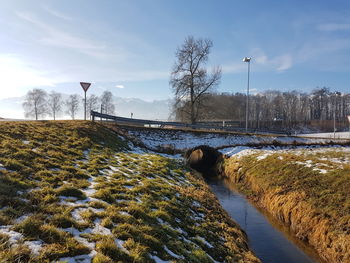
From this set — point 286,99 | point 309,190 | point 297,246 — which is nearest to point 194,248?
point 297,246

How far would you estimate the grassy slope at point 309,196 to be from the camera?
7691mm

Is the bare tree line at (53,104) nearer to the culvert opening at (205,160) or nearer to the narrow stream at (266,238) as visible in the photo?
the culvert opening at (205,160)

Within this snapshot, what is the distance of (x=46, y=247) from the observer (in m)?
3.73

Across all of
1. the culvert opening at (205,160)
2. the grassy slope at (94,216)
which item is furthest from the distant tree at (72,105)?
the grassy slope at (94,216)

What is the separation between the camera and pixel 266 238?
9188 millimetres

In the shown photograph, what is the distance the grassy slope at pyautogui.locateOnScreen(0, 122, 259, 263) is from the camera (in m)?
4.00

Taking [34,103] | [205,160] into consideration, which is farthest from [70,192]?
[34,103]

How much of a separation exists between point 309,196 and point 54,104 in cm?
8661

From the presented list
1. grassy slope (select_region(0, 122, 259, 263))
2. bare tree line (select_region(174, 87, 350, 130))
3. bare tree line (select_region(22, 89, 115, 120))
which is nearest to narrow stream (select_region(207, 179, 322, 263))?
grassy slope (select_region(0, 122, 259, 263))

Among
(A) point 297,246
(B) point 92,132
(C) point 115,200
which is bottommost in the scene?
(A) point 297,246

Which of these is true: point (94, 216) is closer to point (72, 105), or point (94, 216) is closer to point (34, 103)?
point (34, 103)

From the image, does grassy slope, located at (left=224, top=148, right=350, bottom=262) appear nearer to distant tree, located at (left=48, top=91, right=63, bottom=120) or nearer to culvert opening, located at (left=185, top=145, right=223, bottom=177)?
culvert opening, located at (left=185, top=145, right=223, bottom=177)

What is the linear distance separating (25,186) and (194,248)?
4675 mm

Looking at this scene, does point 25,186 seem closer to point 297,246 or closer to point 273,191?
point 297,246
